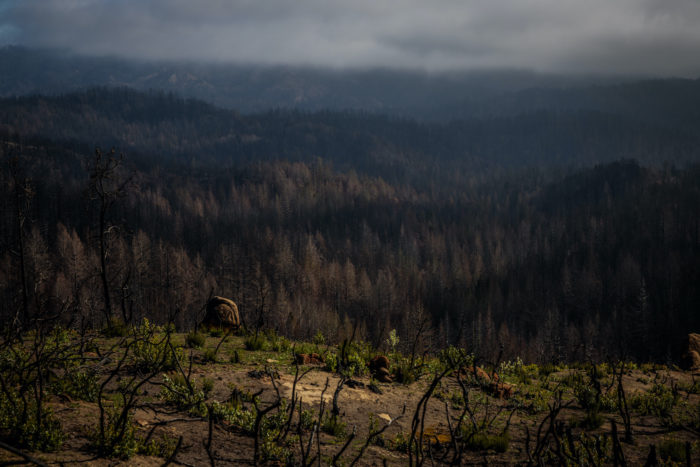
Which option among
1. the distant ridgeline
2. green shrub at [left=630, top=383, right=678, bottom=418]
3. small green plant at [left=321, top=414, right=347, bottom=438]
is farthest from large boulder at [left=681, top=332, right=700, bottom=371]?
the distant ridgeline

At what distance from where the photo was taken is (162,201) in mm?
186625

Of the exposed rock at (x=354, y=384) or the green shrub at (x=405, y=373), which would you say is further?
the green shrub at (x=405, y=373)

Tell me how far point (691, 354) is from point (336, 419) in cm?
1740

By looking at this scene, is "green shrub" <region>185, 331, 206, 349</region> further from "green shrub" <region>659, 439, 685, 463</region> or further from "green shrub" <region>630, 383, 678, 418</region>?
"green shrub" <region>630, 383, 678, 418</region>

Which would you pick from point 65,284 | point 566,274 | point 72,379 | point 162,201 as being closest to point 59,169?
point 162,201

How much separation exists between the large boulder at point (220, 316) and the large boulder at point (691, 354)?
62.0 ft

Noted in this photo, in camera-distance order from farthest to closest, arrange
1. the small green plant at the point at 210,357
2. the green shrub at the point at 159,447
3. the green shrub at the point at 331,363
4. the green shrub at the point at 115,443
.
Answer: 1. the green shrub at the point at 331,363
2. the small green plant at the point at 210,357
3. the green shrub at the point at 159,447
4. the green shrub at the point at 115,443

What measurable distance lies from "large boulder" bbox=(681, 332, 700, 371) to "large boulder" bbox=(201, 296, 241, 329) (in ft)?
62.0

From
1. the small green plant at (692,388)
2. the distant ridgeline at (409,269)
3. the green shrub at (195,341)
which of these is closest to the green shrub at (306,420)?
the green shrub at (195,341)

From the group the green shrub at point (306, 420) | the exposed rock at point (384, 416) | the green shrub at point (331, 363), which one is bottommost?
the exposed rock at point (384, 416)

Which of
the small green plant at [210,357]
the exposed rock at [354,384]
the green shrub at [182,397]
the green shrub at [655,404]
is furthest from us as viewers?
the small green plant at [210,357]

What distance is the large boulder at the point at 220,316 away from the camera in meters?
17.1

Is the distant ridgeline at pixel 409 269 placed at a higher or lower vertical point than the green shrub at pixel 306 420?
lower

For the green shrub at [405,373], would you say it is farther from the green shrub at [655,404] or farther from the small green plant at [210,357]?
the green shrub at [655,404]
